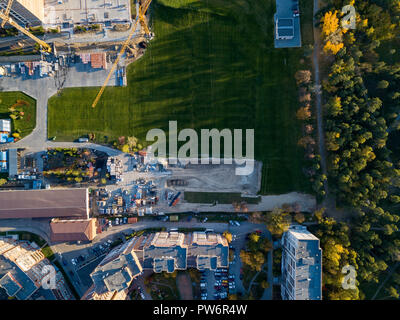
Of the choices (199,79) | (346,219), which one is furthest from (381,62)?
(199,79)

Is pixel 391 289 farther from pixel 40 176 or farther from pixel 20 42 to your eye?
pixel 20 42

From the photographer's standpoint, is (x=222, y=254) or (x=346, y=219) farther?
(x=346, y=219)

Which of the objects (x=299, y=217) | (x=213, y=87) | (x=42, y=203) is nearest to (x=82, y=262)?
(x=42, y=203)

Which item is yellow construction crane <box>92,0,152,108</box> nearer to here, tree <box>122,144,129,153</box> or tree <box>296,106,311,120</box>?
tree <box>122,144,129,153</box>

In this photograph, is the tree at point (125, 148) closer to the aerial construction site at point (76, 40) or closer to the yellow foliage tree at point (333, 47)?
the aerial construction site at point (76, 40)

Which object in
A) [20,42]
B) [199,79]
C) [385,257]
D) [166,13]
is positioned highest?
[166,13]

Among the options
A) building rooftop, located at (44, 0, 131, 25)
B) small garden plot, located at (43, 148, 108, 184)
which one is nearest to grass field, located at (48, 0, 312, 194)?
small garden plot, located at (43, 148, 108, 184)

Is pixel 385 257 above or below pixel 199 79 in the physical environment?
below
